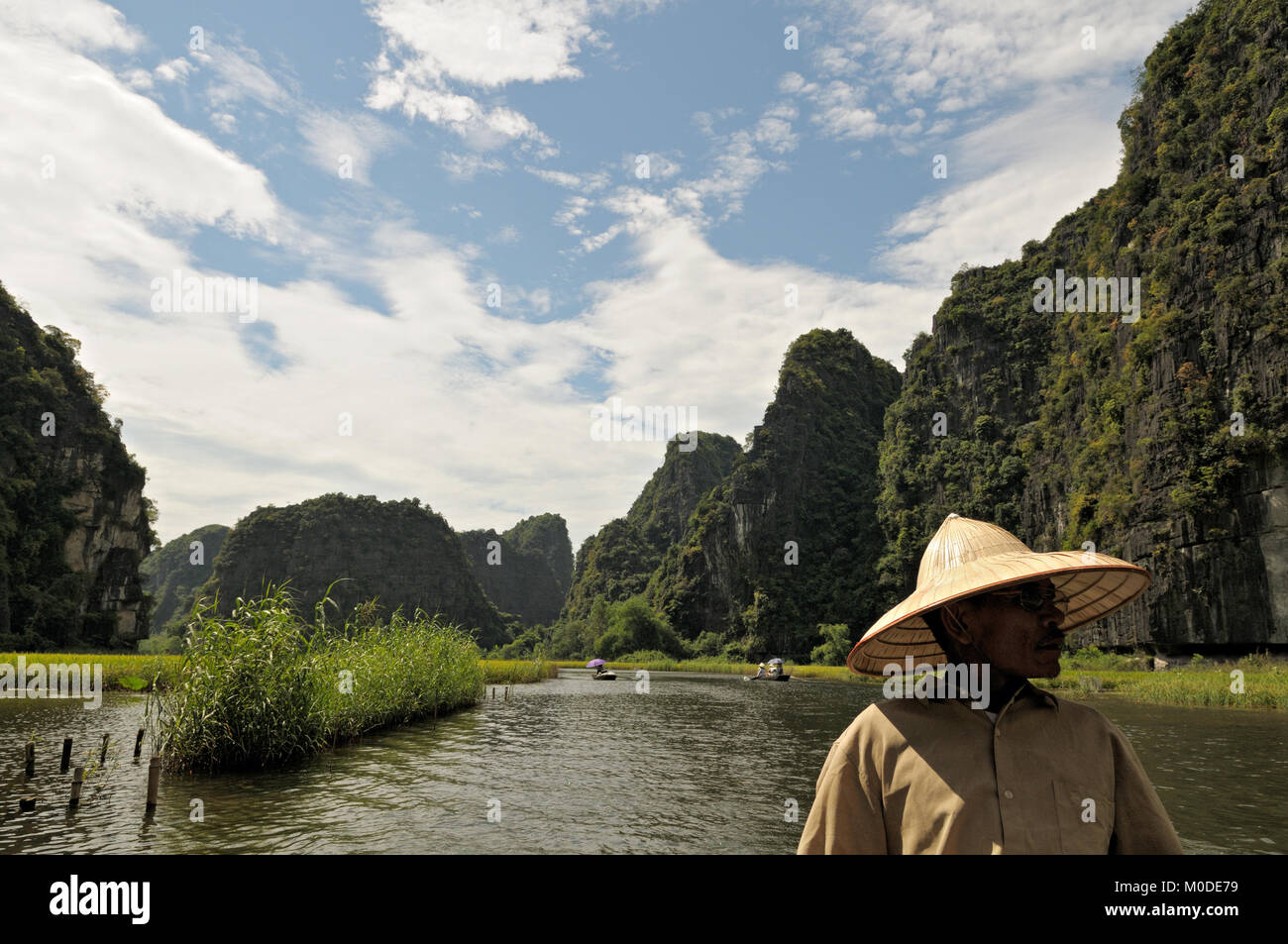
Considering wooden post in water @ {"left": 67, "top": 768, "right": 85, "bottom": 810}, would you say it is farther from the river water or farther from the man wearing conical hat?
the man wearing conical hat

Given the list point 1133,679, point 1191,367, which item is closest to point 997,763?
point 1133,679

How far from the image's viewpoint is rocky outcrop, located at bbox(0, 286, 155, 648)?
47.6m

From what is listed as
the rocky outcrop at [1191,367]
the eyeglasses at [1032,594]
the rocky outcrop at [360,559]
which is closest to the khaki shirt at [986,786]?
the eyeglasses at [1032,594]

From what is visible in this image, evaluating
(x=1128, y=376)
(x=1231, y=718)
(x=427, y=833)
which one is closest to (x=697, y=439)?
(x=1128, y=376)

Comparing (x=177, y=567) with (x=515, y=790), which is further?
(x=177, y=567)

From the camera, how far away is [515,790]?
485 inches

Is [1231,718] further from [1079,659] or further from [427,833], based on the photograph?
[427,833]

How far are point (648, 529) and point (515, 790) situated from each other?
13512 centimetres

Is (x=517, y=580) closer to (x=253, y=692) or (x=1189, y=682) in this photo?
(x=1189, y=682)

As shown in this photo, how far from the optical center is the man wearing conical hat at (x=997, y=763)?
1.94 metres

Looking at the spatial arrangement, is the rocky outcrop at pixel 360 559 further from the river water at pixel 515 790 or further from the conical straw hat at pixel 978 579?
the conical straw hat at pixel 978 579

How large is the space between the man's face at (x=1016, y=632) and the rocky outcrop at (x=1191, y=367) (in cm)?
4033
